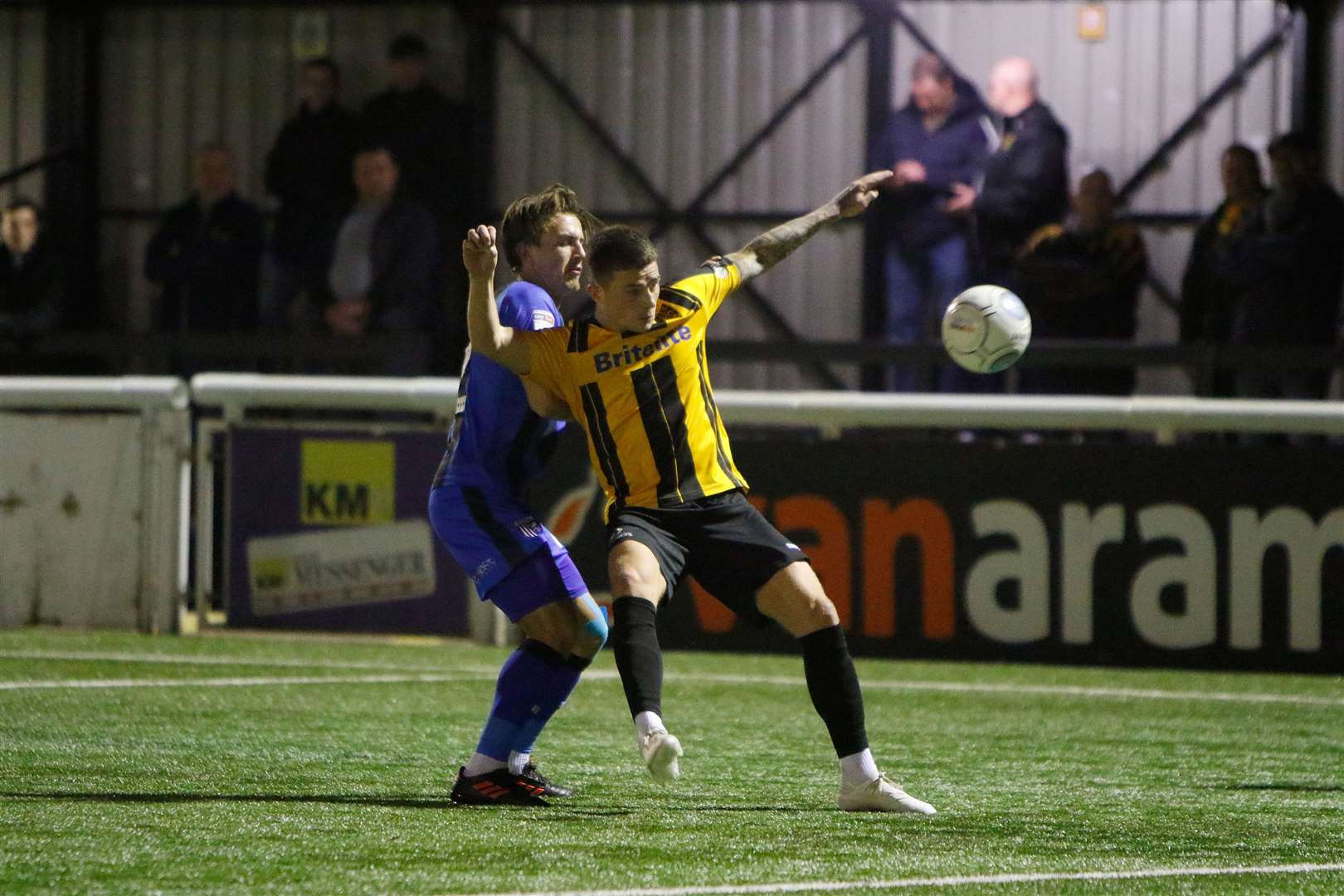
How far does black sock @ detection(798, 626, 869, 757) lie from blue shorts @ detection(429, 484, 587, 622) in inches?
27.0

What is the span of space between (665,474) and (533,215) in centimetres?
84

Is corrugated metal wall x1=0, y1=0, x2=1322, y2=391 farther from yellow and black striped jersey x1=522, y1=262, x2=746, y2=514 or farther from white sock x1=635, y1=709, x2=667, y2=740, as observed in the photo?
white sock x1=635, y1=709, x2=667, y2=740

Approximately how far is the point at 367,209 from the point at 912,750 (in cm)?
719

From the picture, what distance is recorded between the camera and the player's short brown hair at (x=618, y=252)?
554 cm

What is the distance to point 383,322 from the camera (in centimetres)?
1300

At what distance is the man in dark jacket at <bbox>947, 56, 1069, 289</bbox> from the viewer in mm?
11844

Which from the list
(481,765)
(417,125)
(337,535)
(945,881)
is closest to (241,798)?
(481,765)

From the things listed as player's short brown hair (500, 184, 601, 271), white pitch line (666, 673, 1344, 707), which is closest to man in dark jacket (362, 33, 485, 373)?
white pitch line (666, 673, 1344, 707)

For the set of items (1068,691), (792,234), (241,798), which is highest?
(792,234)

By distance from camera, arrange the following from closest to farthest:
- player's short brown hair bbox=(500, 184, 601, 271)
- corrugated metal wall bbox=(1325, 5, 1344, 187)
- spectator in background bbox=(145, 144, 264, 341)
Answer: player's short brown hair bbox=(500, 184, 601, 271)
corrugated metal wall bbox=(1325, 5, 1344, 187)
spectator in background bbox=(145, 144, 264, 341)

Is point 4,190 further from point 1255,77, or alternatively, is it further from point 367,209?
point 1255,77

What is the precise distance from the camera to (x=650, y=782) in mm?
6043

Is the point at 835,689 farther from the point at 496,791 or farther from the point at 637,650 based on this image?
the point at 496,791

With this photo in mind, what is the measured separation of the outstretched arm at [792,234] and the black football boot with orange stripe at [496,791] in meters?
1.61
